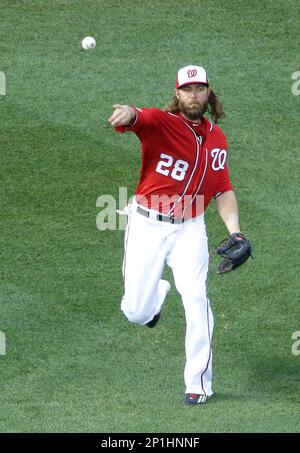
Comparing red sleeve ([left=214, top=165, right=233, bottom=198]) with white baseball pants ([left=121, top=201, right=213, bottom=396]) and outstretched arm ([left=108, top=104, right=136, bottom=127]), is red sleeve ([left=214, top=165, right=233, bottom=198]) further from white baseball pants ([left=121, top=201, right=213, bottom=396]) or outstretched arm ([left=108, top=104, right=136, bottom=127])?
outstretched arm ([left=108, top=104, right=136, bottom=127])

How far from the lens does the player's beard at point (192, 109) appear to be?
752cm

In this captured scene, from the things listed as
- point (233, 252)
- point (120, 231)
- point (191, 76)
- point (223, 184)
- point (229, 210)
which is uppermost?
point (191, 76)

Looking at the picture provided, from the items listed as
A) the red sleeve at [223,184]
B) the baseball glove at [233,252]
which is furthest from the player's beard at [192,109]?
the baseball glove at [233,252]

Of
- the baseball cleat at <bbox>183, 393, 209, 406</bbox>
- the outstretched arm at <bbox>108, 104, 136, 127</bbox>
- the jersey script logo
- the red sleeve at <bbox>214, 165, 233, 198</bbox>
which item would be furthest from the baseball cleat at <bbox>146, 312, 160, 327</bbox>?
the outstretched arm at <bbox>108, 104, 136, 127</bbox>

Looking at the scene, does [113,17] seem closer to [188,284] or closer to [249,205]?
[249,205]

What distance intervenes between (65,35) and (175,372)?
501cm

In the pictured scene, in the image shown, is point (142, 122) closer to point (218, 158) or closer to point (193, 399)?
point (218, 158)

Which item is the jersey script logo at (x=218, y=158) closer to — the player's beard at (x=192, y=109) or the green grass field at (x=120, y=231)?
the player's beard at (x=192, y=109)

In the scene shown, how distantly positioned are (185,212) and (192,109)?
2.16ft

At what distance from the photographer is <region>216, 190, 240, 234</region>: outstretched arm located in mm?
7699

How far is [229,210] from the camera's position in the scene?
7.75 metres

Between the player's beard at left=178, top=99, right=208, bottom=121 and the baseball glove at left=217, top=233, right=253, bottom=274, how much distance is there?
800 millimetres

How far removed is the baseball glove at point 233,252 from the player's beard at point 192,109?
2.62ft

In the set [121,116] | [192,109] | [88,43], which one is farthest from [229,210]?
[88,43]
